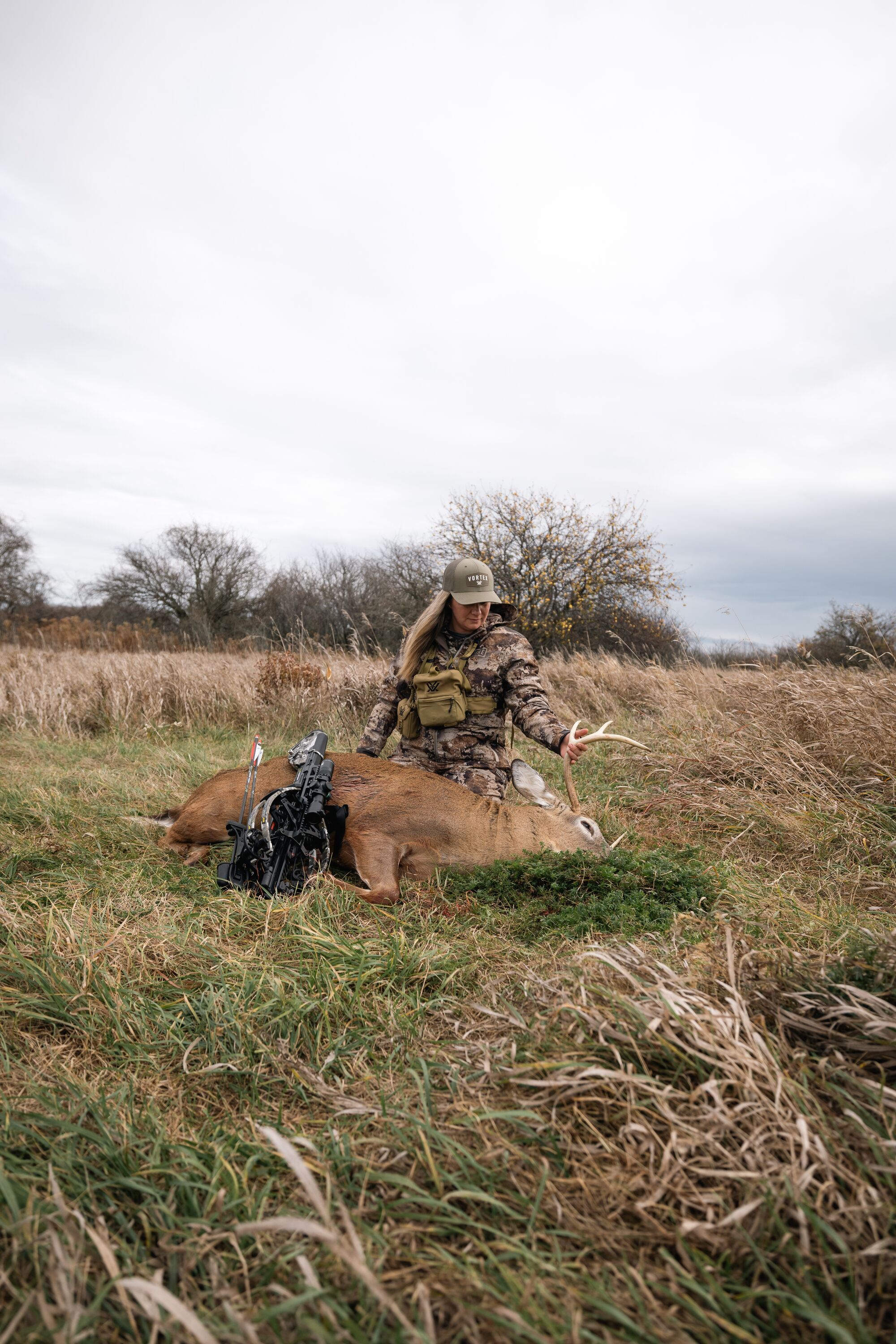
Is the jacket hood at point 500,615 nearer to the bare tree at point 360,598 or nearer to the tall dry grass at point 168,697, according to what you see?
the tall dry grass at point 168,697

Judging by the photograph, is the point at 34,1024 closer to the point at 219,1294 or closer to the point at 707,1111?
the point at 219,1294

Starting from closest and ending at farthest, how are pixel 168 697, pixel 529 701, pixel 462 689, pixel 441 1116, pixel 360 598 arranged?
pixel 441 1116 → pixel 529 701 → pixel 462 689 → pixel 168 697 → pixel 360 598

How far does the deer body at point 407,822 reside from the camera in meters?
3.62

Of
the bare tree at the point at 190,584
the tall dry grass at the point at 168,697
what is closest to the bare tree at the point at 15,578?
the bare tree at the point at 190,584

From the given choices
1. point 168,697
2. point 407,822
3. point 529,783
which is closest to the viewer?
point 407,822

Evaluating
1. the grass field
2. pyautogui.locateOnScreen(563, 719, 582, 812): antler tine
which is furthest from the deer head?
the grass field

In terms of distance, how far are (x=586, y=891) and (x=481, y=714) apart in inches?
66.8

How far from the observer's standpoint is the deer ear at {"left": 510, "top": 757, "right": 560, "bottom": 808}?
Result: 3.83m

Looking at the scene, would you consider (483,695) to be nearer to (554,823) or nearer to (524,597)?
(554,823)

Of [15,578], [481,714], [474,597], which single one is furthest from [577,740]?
[15,578]

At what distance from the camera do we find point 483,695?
477 centimetres

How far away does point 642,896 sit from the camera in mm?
3150

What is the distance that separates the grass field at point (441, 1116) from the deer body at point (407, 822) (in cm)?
20

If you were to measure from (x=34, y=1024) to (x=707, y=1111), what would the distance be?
199cm
